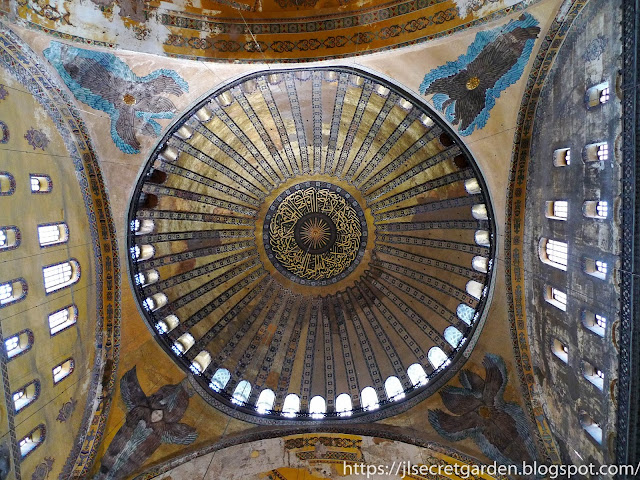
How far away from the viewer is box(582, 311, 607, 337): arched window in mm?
9336

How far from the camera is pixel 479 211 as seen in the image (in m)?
13.3

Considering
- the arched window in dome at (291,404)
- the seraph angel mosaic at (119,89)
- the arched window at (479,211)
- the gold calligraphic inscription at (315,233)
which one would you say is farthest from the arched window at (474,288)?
the seraph angel mosaic at (119,89)

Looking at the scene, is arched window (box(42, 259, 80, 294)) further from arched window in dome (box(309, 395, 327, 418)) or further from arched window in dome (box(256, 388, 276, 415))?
arched window in dome (box(309, 395, 327, 418))

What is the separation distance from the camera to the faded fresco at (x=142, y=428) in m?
12.4

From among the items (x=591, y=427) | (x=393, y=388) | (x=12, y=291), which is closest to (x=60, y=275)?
(x=12, y=291)

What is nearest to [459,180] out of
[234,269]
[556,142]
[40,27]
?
[556,142]

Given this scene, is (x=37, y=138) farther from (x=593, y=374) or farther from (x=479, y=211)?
(x=593, y=374)

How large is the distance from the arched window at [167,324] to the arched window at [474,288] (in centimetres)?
947

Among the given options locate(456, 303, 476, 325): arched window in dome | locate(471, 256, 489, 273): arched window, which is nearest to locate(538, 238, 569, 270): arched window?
locate(471, 256, 489, 273): arched window

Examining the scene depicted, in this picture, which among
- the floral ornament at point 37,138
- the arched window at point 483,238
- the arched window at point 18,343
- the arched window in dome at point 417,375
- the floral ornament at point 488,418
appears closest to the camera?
the arched window at point 18,343

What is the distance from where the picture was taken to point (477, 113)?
36.7 ft

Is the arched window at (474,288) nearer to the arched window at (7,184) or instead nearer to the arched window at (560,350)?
the arched window at (560,350)

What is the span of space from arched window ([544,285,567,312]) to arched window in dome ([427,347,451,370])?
12.7 feet

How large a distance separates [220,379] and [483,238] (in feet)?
31.4
